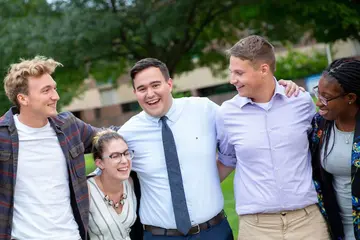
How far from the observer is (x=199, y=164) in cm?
394

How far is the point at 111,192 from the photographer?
4.09 metres

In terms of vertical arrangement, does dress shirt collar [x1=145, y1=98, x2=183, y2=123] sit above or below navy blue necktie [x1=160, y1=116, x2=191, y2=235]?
above

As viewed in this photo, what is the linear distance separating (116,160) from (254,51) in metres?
1.32

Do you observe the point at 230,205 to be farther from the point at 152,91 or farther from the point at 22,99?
the point at 22,99

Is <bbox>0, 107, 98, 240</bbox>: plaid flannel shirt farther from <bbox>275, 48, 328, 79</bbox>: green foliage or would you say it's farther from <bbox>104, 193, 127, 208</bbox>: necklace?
<bbox>275, 48, 328, 79</bbox>: green foliage

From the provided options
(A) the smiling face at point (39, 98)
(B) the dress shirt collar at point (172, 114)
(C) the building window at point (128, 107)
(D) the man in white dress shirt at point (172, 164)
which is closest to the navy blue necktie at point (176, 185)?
(D) the man in white dress shirt at point (172, 164)

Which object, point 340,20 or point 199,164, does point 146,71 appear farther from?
point 340,20

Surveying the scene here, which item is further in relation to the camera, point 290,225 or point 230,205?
point 230,205

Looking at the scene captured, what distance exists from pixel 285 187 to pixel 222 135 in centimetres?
63

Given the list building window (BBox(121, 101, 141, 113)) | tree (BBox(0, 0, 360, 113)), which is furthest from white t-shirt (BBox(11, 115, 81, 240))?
building window (BBox(121, 101, 141, 113))

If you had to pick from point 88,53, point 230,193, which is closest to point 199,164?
point 230,193

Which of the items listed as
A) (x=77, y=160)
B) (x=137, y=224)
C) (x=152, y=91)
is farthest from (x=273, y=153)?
(x=77, y=160)

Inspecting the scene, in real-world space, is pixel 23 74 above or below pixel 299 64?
below

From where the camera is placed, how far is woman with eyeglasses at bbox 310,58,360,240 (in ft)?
11.6
